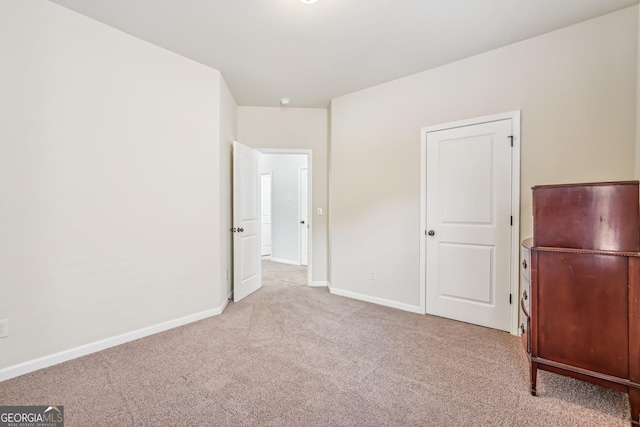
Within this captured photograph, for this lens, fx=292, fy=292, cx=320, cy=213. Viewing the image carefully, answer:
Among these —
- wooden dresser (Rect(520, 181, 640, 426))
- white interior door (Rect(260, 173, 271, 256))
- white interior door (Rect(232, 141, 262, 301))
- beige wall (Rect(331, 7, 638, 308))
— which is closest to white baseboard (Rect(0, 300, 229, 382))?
white interior door (Rect(232, 141, 262, 301))

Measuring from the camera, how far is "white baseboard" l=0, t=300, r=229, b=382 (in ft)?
6.54

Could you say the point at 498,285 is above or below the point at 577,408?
above

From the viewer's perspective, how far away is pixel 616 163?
7.30 ft

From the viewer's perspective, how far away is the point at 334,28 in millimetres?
2436

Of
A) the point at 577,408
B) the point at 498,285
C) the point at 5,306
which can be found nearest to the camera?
the point at 577,408

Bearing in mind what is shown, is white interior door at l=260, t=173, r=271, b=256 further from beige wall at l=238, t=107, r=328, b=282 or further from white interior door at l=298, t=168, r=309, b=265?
beige wall at l=238, t=107, r=328, b=282

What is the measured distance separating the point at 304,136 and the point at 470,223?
256 cm

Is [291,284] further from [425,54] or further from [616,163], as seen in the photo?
[616,163]

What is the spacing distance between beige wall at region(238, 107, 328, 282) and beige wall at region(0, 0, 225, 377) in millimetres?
1102

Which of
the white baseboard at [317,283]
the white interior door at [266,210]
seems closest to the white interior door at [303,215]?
the white interior door at [266,210]

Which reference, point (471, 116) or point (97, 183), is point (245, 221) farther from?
point (471, 116)

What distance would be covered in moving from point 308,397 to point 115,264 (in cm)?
194

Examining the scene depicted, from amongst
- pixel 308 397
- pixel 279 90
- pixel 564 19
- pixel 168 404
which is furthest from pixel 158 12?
pixel 564 19

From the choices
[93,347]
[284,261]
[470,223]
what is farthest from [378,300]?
[284,261]
